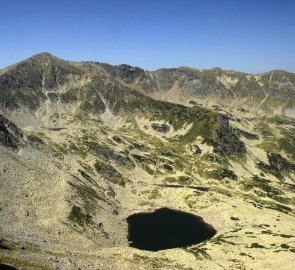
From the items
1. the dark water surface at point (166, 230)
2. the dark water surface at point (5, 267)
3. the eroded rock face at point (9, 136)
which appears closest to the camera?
the dark water surface at point (5, 267)

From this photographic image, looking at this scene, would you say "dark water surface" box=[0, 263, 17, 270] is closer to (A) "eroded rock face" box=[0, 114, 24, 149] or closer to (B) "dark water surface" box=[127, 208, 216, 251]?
(B) "dark water surface" box=[127, 208, 216, 251]

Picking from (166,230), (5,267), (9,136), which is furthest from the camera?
(9,136)

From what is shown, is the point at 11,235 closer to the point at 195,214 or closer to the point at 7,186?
the point at 7,186

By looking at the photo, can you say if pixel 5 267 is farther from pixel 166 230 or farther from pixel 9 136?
pixel 9 136

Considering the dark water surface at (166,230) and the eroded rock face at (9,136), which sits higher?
the eroded rock face at (9,136)

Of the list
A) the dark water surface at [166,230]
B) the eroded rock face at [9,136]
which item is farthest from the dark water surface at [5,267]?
the eroded rock face at [9,136]

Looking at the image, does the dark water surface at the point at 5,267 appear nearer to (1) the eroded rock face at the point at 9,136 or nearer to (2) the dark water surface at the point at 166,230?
(2) the dark water surface at the point at 166,230

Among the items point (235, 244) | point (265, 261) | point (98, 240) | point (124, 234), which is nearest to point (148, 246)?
point (124, 234)

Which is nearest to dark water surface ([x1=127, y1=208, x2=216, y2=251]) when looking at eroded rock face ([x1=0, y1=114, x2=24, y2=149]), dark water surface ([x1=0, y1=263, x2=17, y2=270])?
eroded rock face ([x1=0, y1=114, x2=24, y2=149])

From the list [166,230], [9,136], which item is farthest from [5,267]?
[9,136]
